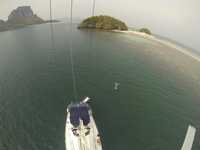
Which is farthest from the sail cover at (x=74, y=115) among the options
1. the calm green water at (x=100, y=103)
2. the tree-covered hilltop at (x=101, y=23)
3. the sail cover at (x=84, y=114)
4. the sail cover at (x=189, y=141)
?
the tree-covered hilltop at (x=101, y=23)

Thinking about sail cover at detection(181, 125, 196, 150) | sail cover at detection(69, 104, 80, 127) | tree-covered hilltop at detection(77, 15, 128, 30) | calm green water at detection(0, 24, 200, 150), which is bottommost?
calm green water at detection(0, 24, 200, 150)

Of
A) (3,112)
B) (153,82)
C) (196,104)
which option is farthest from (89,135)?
(196,104)

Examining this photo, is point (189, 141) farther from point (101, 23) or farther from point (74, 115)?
point (101, 23)

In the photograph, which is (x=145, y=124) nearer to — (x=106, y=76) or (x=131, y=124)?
(x=131, y=124)

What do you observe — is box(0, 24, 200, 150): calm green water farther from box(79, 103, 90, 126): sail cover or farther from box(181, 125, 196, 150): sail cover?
box(181, 125, 196, 150): sail cover

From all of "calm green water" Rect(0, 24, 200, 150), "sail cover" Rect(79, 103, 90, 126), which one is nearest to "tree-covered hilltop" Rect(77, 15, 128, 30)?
"calm green water" Rect(0, 24, 200, 150)

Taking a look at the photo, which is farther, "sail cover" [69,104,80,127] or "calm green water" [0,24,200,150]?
"calm green water" [0,24,200,150]

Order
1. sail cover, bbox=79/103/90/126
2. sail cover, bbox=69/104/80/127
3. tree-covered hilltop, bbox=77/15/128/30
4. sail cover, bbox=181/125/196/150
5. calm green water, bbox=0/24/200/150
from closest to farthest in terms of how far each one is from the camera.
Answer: sail cover, bbox=181/125/196/150 < sail cover, bbox=69/104/80/127 < sail cover, bbox=79/103/90/126 < calm green water, bbox=0/24/200/150 < tree-covered hilltop, bbox=77/15/128/30

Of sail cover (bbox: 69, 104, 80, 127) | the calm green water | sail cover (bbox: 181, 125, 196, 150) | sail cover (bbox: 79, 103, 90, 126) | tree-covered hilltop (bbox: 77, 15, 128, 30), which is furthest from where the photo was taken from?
tree-covered hilltop (bbox: 77, 15, 128, 30)

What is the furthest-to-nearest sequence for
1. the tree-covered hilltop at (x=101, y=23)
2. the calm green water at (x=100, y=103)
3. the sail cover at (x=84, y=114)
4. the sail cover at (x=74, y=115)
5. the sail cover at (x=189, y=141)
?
the tree-covered hilltop at (x=101, y=23), the calm green water at (x=100, y=103), the sail cover at (x=84, y=114), the sail cover at (x=74, y=115), the sail cover at (x=189, y=141)

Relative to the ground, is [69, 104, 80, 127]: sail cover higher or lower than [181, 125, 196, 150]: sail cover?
lower

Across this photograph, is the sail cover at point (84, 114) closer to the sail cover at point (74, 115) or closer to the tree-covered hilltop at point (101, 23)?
the sail cover at point (74, 115)
